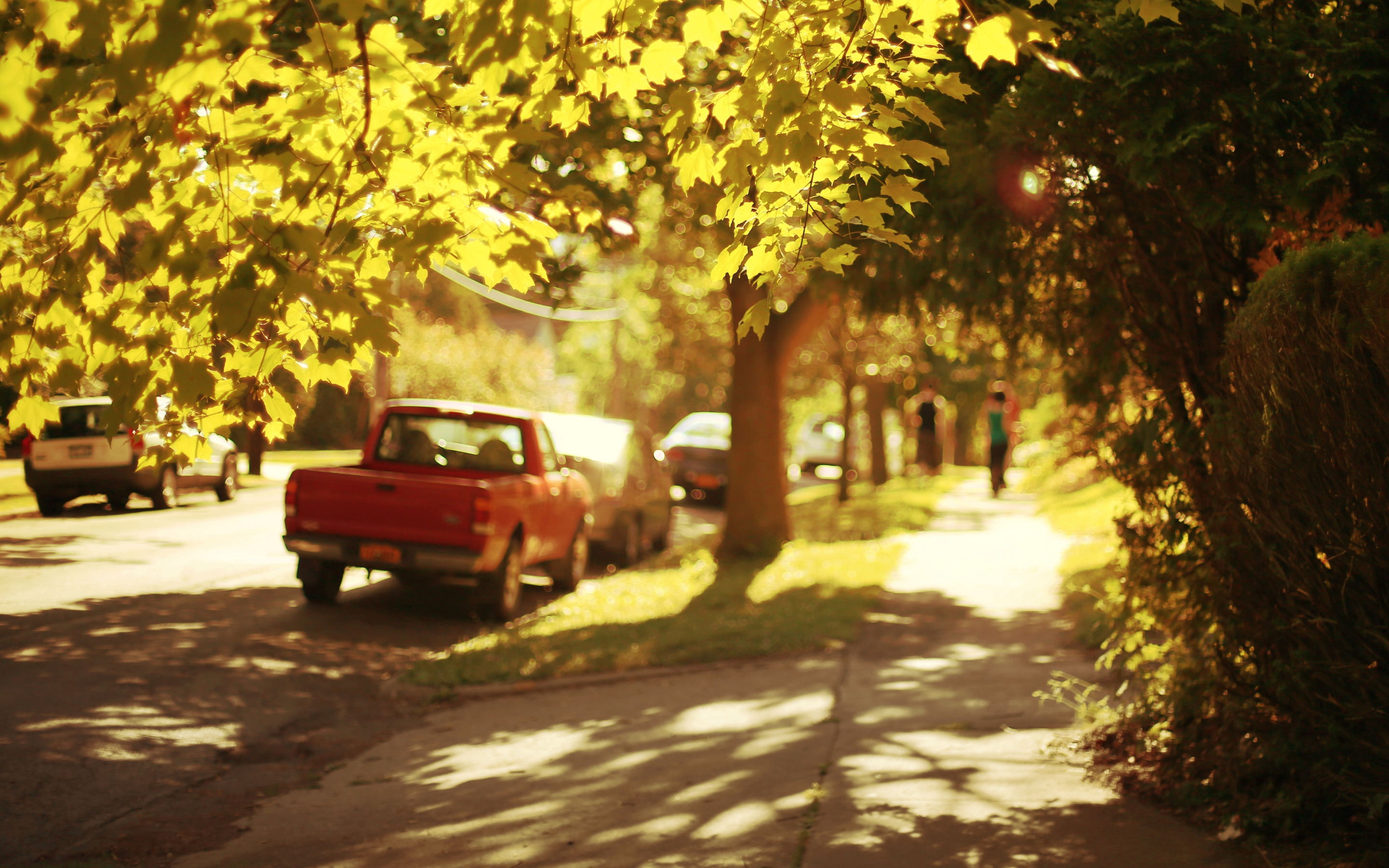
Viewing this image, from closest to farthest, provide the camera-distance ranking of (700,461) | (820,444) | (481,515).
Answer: (481,515) < (700,461) < (820,444)

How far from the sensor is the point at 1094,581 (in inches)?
441

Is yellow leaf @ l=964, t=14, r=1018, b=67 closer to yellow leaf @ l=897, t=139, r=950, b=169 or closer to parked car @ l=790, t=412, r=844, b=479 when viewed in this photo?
yellow leaf @ l=897, t=139, r=950, b=169

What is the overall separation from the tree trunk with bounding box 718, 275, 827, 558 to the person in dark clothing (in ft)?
33.2

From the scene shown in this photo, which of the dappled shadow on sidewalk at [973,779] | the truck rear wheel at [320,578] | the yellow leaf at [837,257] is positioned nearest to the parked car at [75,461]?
the truck rear wheel at [320,578]

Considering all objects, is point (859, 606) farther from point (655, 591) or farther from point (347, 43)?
point (347, 43)

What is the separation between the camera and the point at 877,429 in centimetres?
2944

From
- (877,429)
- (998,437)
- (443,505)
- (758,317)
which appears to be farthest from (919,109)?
A: (877,429)

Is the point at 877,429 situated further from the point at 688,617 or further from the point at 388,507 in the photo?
the point at 388,507

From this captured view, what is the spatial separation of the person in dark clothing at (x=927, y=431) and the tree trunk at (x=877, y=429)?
1.27 metres

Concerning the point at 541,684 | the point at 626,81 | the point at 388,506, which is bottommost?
the point at 541,684

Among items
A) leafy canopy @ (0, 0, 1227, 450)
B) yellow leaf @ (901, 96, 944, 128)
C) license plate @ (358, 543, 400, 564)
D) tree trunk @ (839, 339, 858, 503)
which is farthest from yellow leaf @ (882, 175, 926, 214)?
tree trunk @ (839, 339, 858, 503)

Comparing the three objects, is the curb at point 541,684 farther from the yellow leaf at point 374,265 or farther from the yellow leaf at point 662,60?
the yellow leaf at point 662,60

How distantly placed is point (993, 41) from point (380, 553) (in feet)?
25.0

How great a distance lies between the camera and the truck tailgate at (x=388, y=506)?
393 inches
